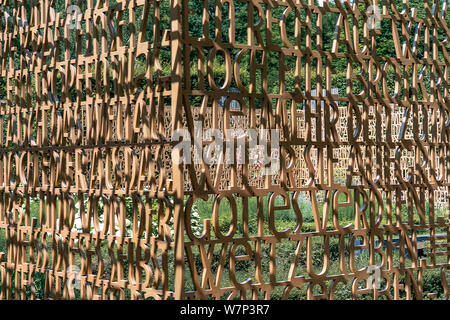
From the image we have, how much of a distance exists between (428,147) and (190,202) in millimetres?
2239

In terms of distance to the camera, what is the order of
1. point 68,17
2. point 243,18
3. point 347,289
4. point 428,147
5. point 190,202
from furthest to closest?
point 243,18 < point 347,289 < point 428,147 < point 68,17 < point 190,202

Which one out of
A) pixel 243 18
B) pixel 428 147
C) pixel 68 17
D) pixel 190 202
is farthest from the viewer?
pixel 243 18

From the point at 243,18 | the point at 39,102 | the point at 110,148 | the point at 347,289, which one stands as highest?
the point at 243,18

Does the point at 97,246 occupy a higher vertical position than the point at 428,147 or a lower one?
lower

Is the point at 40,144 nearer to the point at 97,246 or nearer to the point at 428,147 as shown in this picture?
the point at 97,246

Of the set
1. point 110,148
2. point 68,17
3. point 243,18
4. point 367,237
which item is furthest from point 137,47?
point 243,18

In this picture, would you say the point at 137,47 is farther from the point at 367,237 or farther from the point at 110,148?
the point at 367,237

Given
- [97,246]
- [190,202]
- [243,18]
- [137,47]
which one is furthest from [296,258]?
[243,18]

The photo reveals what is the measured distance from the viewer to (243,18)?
Answer: 2106 centimetres

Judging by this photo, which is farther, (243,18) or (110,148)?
(243,18)
